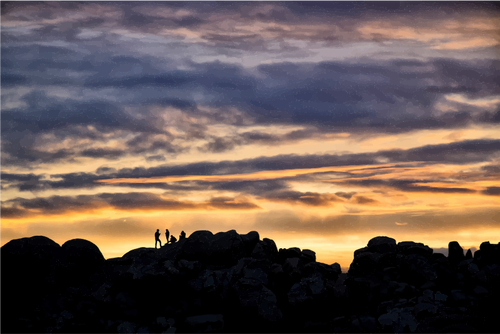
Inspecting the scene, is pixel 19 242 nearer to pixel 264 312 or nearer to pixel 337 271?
pixel 264 312

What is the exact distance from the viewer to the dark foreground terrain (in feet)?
97.3

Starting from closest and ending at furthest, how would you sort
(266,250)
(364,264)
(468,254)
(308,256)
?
(364,264)
(468,254)
(266,250)
(308,256)

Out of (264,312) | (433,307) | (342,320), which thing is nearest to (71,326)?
(264,312)

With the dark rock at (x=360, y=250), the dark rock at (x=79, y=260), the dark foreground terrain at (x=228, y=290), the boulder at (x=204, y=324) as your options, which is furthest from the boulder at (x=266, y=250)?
the dark rock at (x=79, y=260)

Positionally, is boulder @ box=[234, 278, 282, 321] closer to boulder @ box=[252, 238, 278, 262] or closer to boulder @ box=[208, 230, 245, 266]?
boulder @ box=[208, 230, 245, 266]

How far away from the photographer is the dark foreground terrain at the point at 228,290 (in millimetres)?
29672

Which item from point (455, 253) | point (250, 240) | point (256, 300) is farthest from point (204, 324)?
point (455, 253)

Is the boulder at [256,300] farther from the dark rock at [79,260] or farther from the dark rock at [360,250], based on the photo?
the dark rock at [79,260]

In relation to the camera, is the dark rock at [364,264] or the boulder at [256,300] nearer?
the boulder at [256,300]

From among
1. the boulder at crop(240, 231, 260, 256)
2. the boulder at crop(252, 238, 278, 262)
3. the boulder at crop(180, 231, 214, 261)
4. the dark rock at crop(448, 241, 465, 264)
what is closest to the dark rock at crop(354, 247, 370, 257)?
the dark rock at crop(448, 241, 465, 264)

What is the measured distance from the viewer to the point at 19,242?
108ft

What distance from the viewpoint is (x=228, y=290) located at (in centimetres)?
3194

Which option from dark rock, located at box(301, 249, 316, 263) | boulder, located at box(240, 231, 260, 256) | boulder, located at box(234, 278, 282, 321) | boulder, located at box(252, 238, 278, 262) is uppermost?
boulder, located at box(240, 231, 260, 256)

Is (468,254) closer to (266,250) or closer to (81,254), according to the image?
(266,250)
